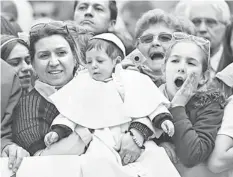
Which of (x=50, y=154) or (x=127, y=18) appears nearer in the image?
(x=50, y=154)

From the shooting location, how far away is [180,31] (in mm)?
1784

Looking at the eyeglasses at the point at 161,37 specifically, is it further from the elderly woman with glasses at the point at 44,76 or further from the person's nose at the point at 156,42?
the elderly woman with glasses at the point at 44,76

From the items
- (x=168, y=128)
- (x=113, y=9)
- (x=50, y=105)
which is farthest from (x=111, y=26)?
(x=168, y=128)

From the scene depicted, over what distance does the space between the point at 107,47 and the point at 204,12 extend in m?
0.43

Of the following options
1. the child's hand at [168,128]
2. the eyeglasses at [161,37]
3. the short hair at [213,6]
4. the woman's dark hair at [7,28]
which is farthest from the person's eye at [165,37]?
the woman's dark hair at [7,28]

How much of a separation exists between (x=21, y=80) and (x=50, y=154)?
0.35m

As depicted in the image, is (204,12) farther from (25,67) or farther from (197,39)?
(25,67)

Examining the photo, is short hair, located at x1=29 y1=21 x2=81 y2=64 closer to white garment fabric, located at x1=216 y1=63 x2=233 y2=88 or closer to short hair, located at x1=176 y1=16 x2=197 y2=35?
short hair, located at x1=176 y1=16 x2=197 y2=35

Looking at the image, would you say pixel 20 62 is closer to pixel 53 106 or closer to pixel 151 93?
pixel 53 106

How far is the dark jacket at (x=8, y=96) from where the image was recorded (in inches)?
69.6

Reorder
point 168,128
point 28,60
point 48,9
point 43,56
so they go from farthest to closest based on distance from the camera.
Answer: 1. point 48,9
2. point 28,60
3. point 43,56
4. point 168,128

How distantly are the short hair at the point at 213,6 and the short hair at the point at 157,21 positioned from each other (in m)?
0.08

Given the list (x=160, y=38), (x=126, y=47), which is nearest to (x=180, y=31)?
(x=160, y=38)

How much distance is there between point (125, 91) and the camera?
5.51 ft
